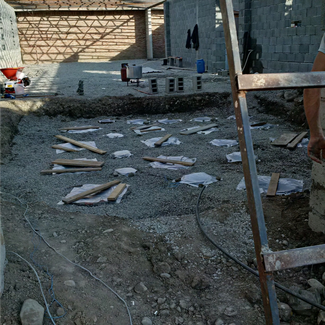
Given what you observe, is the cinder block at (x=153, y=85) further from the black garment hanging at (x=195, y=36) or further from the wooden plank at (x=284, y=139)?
the black garment hanging at (x=195, y=36)

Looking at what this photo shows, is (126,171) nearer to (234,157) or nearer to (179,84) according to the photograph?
(234,157)

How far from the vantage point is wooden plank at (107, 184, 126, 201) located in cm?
482

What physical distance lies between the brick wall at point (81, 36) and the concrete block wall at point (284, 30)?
585 inches

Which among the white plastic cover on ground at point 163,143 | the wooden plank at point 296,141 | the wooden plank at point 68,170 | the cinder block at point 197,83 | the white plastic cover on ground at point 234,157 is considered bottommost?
the white plastic cover on ground at point 163,143

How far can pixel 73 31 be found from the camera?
993 inches

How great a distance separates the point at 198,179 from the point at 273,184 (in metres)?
1.16

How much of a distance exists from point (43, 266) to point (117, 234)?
939mm

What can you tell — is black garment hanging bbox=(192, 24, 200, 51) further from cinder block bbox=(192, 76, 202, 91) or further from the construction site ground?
the construction site ground

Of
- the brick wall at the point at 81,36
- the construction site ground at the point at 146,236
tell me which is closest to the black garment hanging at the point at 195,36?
the brick wall at the point at 81,36

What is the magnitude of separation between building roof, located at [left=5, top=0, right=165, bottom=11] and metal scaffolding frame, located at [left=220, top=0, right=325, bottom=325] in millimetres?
20217

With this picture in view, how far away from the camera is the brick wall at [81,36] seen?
24484 millimetres

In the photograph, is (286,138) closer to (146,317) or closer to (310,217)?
(310,217)

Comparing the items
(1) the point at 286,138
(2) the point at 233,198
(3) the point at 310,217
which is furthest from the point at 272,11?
(3) the point at 310,217

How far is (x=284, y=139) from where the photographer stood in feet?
23.7
